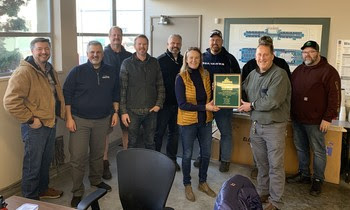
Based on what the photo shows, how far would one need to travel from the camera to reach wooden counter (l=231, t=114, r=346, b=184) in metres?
3.63

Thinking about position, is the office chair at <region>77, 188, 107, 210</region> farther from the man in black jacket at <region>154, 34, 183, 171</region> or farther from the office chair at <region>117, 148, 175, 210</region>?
the man in black jacket at <region>154, 34, 183, 171</region>

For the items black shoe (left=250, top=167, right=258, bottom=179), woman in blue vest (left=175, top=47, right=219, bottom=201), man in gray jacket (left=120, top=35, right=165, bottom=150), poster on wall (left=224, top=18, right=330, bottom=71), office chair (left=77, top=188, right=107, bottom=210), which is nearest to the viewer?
office chair (left=77, top=188, right=107, bottom=210)

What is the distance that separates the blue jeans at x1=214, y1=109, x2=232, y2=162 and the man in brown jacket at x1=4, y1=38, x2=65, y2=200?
175 centimetres

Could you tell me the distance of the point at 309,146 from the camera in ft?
11.9

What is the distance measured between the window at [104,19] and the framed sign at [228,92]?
2.17 m

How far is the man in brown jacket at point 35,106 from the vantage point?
268 centimetres

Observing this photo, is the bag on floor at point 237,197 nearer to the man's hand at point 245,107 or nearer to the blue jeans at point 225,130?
the man's hand at point 245,107

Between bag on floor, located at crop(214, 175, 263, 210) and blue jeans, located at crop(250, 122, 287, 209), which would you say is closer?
bag on floor, located at crop(214, 175, 263, 210)

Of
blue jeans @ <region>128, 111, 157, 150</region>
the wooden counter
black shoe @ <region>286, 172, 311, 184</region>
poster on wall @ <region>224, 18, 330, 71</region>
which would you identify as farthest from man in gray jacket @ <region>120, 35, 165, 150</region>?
poster on wall @ <region>224, 18, 330, 71</region>

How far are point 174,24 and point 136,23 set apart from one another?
68 centimetres

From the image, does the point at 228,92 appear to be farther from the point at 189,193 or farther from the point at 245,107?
the point at 189,193

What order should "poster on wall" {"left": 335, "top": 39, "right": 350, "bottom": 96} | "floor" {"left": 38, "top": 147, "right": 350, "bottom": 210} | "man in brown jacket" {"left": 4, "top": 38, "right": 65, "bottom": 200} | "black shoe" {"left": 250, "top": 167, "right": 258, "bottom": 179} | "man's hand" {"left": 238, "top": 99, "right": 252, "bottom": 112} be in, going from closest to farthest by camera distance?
1. "man in brown jacket" {"left": 4, "top": 38, "right": 65, "bottom": 200}
2. "man's hand" {"left": 238, "top": 99, "right": 252, "bottom": 112}
3. "floor" {"left": 38, "top": 147, "right": 350, "bottom": 210}
4. "black shoe" {"left": 250, "top": 167, "right": 258, "bottom": 179}
5. "poster on wall" {"left": 335, "top": 39, "right": 350, "bottom": 96}

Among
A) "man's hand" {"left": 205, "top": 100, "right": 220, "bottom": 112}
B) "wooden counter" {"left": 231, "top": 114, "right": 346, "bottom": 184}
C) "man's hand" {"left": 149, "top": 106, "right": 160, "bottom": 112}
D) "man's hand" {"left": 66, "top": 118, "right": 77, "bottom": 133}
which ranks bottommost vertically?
"wooden counter" {"left": 231, "top": 114, "right": 346, "bottom": 184}

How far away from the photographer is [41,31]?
366 centimetres
